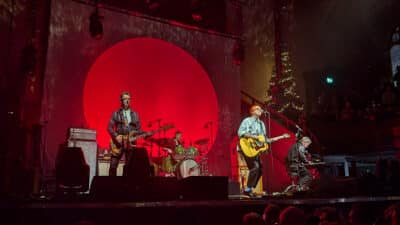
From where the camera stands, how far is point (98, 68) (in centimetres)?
1206

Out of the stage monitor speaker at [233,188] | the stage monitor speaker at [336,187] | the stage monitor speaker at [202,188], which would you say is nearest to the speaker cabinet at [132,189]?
the stage monitor speaker at [202,188]

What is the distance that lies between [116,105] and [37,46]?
113 inches

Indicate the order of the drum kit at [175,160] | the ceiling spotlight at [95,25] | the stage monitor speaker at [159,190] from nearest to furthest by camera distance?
the stage monitor speaker at [159,190], the drum kit at [175,160], the ceiling spotlight at [95,25]

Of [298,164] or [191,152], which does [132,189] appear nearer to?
[191,152]

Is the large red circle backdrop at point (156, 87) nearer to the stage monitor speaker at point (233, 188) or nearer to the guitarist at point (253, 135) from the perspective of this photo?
the stage monitor speaker at point (233, 188)

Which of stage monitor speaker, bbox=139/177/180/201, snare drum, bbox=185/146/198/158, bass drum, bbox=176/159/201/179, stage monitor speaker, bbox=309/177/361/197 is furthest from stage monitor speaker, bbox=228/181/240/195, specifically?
stage monitor speaker, bbox=139/177/180/201

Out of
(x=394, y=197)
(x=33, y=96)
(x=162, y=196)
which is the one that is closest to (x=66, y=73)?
(x=33, y=96)

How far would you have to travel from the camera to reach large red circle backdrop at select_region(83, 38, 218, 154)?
12.2 meters

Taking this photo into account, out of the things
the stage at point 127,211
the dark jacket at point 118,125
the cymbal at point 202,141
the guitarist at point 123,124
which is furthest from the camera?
the cymbal at point 202,141

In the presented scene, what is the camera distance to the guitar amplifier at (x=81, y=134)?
975 centimetres

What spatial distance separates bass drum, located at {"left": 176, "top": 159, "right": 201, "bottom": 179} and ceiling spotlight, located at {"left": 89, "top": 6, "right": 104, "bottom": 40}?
13.7ft

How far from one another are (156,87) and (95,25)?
3007 mm

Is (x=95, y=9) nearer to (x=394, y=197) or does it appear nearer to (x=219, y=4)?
(x=219, y=4)

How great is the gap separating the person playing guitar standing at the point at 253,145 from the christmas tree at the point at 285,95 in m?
6.18
